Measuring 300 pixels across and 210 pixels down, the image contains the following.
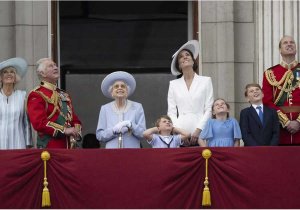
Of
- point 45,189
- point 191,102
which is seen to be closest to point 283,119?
point 191,102

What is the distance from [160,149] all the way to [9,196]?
1.87 m

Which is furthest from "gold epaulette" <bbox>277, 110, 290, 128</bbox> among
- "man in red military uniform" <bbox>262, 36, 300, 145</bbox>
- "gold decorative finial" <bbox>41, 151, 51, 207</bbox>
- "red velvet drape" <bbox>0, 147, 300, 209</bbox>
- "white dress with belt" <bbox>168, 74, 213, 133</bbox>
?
"gold decorative finial" <bbox>41, 151, 51, 207</bbox>

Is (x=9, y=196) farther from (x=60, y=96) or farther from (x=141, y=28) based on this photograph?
(x=141, y=28)

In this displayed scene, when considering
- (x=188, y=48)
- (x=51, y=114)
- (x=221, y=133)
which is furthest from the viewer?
(x=188, y=48)

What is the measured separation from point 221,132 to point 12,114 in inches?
103

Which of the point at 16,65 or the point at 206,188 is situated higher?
the point at 16,65

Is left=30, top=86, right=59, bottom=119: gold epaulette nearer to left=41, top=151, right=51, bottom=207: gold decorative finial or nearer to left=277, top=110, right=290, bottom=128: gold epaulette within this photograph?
left=41, top=151, right=51, bottom=207: gold decorative finial

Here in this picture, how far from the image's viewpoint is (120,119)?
1783 cm

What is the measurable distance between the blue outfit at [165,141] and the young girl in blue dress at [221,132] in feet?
1.00

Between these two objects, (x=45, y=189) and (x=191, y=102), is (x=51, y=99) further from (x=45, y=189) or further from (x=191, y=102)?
(x=191, y=102)

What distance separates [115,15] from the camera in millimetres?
23109

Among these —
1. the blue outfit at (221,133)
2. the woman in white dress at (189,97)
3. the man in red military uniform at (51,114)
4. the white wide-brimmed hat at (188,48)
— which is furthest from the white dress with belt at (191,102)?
the man in red military uniform at (51,114)

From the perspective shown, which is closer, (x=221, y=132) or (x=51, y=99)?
(x=221, y=132)

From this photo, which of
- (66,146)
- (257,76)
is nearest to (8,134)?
(66,146)
